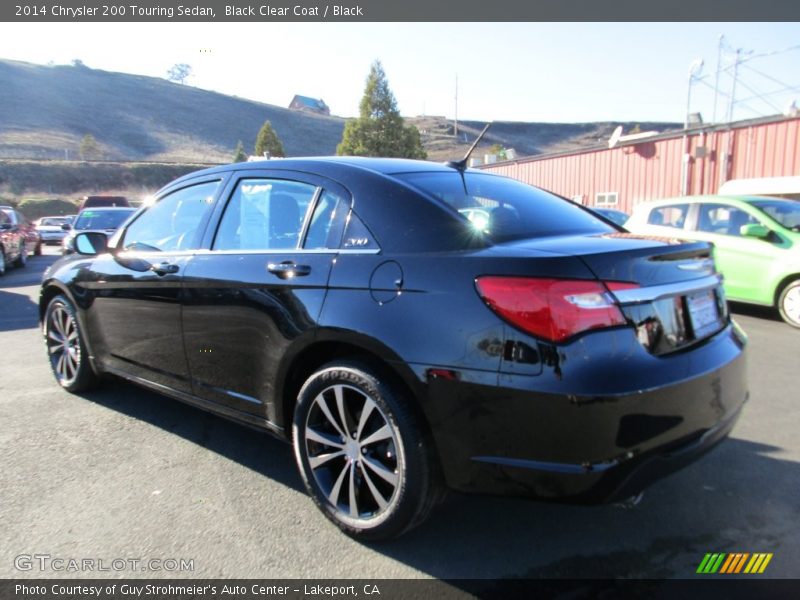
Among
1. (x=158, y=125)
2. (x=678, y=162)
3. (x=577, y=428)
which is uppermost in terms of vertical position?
(x=158, y=125)

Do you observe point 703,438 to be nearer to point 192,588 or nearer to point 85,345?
point 192,588

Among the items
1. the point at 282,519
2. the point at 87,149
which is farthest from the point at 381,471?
the point at 87,149

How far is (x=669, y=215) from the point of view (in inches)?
339

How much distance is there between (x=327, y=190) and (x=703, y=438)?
77.4 inches

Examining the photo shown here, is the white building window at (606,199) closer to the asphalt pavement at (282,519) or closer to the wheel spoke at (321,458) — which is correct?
the asphalt pavement at (282,519)

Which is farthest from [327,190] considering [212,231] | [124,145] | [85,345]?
[124,145]

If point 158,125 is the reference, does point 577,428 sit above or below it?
below

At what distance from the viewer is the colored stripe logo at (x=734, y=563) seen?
92.1 inches

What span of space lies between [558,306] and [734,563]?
4.50 feet

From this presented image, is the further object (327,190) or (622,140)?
(622,140)

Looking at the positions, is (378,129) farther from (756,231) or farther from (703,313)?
(703,313)

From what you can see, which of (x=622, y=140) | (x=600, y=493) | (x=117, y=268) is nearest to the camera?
(x=600, y=493)

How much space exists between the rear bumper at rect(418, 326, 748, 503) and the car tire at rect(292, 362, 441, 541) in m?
0.14

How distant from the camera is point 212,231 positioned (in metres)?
3.31
